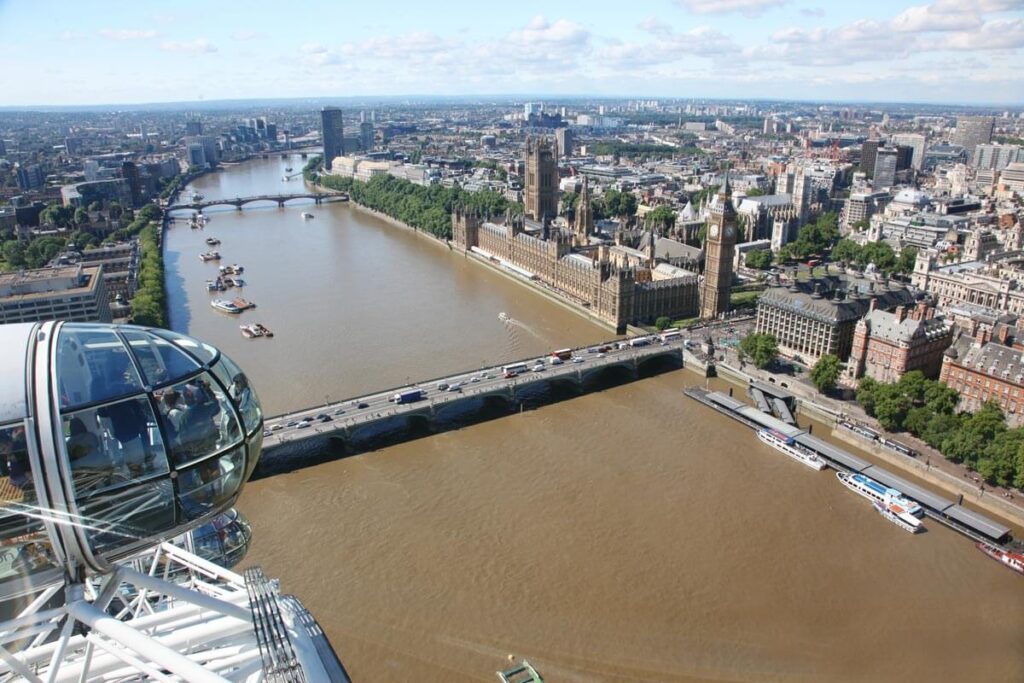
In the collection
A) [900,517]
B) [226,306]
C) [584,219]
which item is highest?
[584,219]

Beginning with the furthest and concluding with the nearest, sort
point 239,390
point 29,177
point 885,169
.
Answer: point 29,177, point 885,169, point 239,390

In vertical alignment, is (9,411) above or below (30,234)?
above

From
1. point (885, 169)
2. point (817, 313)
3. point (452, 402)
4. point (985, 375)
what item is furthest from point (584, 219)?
point (885, 169)

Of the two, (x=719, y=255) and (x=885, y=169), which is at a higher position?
(x=885, y=169)

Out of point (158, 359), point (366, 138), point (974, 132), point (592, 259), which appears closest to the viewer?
point (158, 359)

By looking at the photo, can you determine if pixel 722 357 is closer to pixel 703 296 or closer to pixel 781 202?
pixel 703 296

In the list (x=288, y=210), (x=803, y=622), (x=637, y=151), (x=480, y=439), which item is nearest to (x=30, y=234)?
(x=288, y=210)

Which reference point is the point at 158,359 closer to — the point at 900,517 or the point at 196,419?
the point at 196,419

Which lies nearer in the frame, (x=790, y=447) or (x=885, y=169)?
(x=790, y=447)
